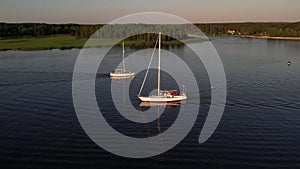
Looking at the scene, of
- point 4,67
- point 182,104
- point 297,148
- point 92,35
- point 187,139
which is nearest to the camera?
point 297,148

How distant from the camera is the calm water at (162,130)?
21.5m

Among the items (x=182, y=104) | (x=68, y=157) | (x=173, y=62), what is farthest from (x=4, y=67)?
(x=68, y=157)

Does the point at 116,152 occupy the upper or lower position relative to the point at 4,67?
lower

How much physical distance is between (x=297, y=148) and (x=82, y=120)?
18.2 meters

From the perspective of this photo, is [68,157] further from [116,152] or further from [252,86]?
[252,86]

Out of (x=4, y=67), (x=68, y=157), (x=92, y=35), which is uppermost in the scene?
(x=92, y=35)

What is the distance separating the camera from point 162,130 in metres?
27.4

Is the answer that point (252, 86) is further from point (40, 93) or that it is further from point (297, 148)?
point (40, 93)

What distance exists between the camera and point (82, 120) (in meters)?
29.6

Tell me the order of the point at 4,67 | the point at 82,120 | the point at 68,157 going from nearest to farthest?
the point at 68,157 → the point at 82,120 → the point at 4,67

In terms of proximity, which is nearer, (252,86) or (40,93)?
(40,93)

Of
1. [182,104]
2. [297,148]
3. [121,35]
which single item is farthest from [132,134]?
[121,35]

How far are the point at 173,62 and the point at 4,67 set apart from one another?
109 feet

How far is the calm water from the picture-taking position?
2150cm
